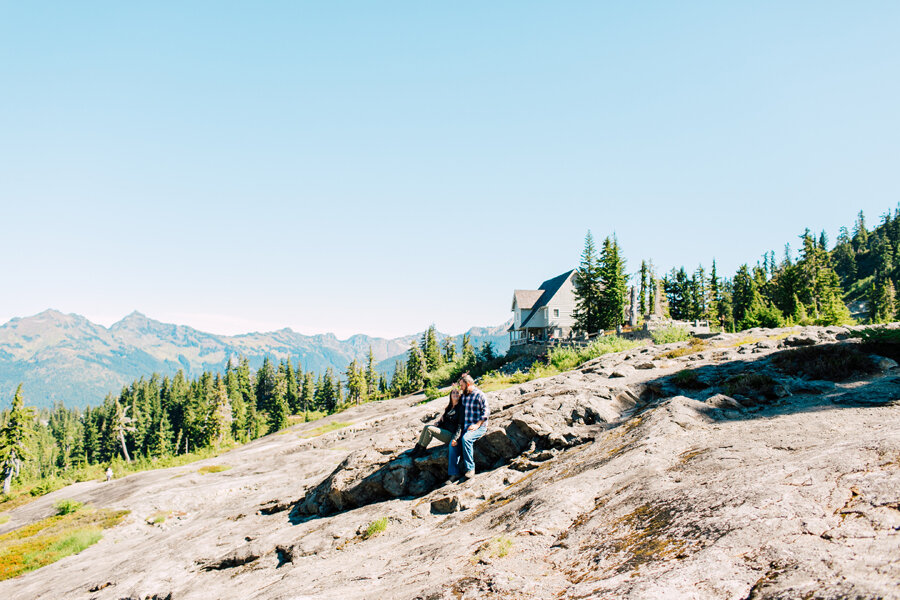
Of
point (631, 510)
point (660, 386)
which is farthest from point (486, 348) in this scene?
point (631, 510)

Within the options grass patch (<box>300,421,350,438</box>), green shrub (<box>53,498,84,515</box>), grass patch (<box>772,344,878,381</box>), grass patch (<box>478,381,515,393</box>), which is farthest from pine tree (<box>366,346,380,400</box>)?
grass patch (<box>772,344,878,381</box>)

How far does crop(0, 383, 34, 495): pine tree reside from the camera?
57.7m

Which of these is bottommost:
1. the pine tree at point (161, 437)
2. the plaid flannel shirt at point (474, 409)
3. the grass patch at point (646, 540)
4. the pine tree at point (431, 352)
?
the pine tree at point (161, 437)

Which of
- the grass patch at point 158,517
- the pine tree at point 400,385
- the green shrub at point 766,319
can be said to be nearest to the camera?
the grass patch at point 158,517

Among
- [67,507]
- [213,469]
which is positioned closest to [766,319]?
[213,469]

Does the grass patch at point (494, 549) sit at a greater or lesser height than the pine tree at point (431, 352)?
greater

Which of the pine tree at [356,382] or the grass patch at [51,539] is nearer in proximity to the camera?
the grass patch at [51,539]

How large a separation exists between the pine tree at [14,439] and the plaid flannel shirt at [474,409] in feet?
232

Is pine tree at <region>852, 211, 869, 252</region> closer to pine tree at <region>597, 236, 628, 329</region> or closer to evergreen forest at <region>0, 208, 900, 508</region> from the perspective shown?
evergreen forest at <region>0, 208, 900, 508</region>

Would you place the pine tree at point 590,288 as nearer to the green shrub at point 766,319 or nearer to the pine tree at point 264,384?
the green shrub at point 766,319

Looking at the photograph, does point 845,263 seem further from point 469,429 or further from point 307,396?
point 469,429

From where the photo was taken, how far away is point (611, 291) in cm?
5359

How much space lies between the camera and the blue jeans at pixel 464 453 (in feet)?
36.0

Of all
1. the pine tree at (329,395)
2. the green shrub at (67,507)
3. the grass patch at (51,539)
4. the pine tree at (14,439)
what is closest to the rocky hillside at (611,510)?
the grass patch at (51,539)
